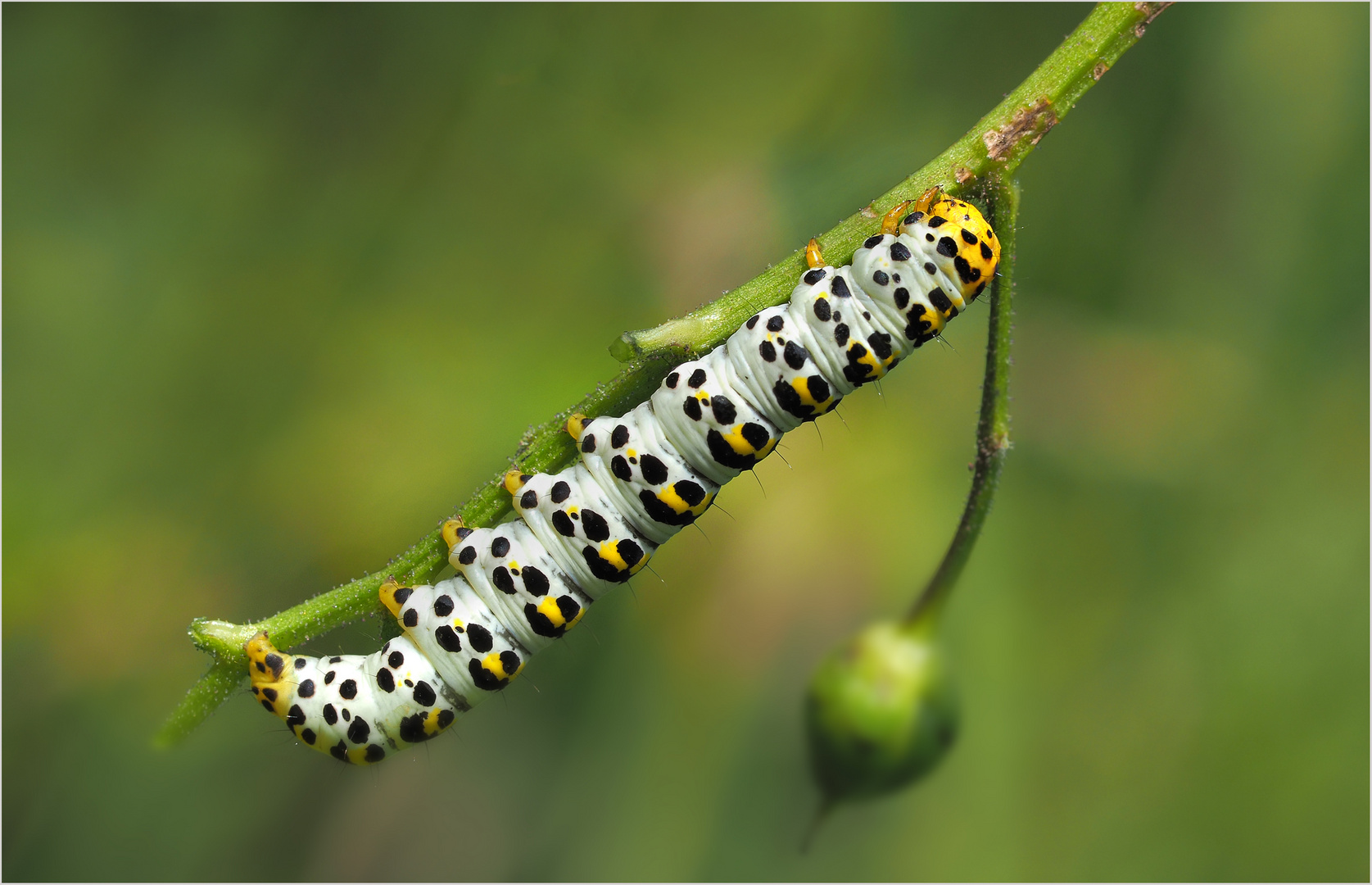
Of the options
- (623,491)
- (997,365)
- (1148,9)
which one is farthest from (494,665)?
(1148,9)

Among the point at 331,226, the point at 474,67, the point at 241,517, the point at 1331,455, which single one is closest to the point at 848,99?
the point at 474,67

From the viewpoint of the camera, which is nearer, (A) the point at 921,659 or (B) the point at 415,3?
(A) the point at 921,659

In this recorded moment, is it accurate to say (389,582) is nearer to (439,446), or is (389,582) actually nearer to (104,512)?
(439,446)

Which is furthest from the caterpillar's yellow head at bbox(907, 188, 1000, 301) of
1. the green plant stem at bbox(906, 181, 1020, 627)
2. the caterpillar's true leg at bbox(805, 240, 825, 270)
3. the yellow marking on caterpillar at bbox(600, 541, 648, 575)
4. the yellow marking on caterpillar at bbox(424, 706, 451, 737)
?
the yellow marking on caterpillar at bbox(424, 706, 451, 737)

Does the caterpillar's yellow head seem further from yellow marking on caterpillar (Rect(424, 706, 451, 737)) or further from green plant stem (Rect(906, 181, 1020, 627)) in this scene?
yellow marking on caterpillar (Rect(424, 706, 451, 737))

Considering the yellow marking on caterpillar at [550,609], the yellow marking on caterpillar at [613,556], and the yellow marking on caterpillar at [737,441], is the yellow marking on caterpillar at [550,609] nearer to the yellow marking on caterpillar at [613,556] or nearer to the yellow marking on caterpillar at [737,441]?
the yellow marking on caterpillar at [613,556]

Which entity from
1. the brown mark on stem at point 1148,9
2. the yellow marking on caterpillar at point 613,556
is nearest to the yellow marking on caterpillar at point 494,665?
the yellow marking on caterpillar at point 613,556

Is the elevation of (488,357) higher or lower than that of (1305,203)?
higher
